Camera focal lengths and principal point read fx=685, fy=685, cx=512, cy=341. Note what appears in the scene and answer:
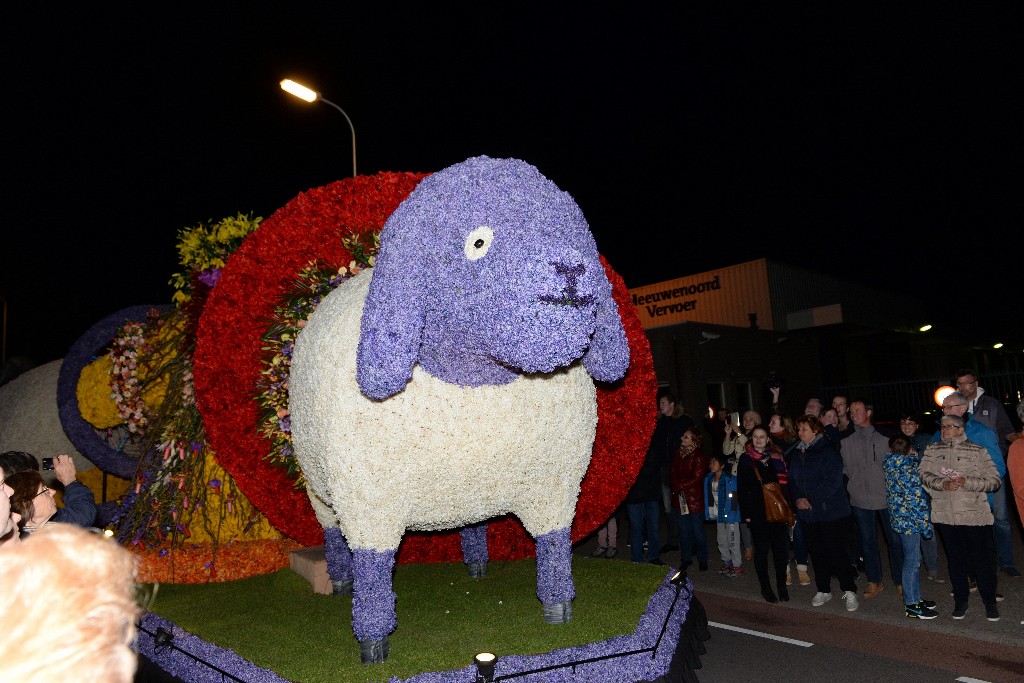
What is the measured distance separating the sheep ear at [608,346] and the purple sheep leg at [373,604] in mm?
1443

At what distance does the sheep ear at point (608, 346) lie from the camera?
3.38 m

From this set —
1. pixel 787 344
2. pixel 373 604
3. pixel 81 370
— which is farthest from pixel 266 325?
pixel 787 344

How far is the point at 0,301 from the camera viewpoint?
77.6 ft

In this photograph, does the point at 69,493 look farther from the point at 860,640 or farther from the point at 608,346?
the point at 860,640

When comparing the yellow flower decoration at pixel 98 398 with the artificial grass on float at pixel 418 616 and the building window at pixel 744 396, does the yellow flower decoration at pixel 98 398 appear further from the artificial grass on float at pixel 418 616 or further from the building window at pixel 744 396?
the building window at pixel 744 396

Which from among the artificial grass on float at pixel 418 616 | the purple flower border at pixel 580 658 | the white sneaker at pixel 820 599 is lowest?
the white sneaker at pixel 820 599

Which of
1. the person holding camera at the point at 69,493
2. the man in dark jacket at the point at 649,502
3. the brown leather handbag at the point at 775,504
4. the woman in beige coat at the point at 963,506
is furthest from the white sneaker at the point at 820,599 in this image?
the person holding camera at the point at 69,493

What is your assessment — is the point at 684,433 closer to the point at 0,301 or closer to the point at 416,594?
the point at 416,594

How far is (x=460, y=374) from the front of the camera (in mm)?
3346

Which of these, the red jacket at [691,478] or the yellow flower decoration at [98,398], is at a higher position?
the yellow flower decoration at [98,398]

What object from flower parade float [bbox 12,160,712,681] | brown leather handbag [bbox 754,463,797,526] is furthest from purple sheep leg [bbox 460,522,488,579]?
brown leather handbag [bbox 754,463,797,526]

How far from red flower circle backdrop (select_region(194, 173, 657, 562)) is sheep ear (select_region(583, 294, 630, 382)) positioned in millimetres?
1268

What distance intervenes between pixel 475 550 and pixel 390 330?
9.55 feet

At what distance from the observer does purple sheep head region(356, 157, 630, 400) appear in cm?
277
